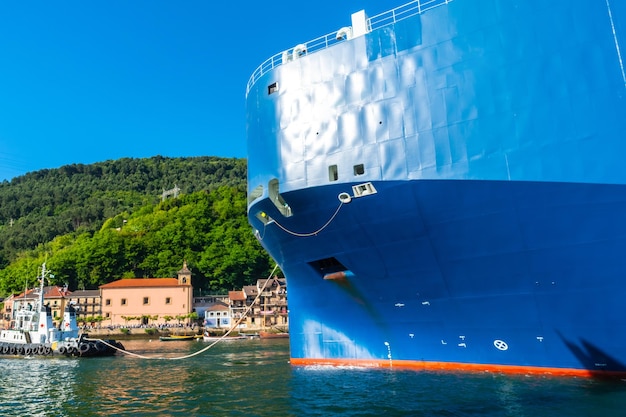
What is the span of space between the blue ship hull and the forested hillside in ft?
187

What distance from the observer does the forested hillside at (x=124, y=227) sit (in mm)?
83438

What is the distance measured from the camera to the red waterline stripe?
10.8 metres

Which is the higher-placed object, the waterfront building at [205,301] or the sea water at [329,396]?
the waterfront building at [205,301]

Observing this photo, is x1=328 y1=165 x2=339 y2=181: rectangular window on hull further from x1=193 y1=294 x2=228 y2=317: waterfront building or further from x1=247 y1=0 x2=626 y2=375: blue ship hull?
x1=193 y1=294 x2=228 y2=317: waterfront building

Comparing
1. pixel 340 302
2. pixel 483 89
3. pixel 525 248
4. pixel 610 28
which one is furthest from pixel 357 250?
pixel 610 28

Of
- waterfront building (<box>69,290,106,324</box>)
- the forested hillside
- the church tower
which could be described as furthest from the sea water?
waterfront building (<box>69,290,106,324</box>)

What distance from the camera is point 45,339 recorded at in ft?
108

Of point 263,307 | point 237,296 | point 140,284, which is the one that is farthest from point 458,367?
point 140,284

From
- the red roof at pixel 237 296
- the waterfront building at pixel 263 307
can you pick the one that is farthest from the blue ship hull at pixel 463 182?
the red roof at pixel 237 296

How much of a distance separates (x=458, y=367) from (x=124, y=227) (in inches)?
4158

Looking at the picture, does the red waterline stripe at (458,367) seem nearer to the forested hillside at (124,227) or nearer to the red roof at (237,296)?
the red roof at (237,296)

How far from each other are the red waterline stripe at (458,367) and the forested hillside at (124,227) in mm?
55856

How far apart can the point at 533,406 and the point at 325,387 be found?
5004 millimetres

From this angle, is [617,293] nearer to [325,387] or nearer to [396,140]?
[396,140]
